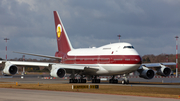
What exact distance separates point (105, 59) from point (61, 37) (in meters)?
15.6

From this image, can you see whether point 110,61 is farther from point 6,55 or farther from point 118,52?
point 6,55

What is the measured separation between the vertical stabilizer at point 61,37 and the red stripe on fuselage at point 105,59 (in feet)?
9.74

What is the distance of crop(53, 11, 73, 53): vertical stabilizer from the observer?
5903 centimetres

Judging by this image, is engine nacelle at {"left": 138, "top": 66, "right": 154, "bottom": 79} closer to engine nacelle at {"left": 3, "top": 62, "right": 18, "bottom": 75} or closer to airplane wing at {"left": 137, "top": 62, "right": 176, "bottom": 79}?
airplane wing at {"left": 137, "top": 62, "right": 176, "bottom": 79}

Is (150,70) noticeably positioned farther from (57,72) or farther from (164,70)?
(57,72)

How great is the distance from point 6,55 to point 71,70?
58341mm

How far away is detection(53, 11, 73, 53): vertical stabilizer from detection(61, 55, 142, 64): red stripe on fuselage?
9.74 ft

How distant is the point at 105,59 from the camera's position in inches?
1871

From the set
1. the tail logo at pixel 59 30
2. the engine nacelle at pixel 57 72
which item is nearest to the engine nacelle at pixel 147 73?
the engine nacelle at pixel 57 72

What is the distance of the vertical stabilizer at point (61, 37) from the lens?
59.0 metres

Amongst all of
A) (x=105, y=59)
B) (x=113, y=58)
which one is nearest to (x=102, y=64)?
(x=105, y=59)

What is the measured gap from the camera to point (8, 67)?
46.0m

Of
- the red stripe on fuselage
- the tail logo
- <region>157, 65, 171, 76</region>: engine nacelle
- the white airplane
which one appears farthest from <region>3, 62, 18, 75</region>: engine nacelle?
<region>157, 65, 171, 76</region>: engine nacelle

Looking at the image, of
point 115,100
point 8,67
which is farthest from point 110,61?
point 115,100
